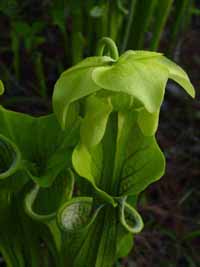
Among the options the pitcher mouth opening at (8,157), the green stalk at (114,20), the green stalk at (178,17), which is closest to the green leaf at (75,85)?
the pitcher mouth opening at (8,157)

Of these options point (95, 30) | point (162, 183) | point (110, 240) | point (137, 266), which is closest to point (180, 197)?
point (162, 183)

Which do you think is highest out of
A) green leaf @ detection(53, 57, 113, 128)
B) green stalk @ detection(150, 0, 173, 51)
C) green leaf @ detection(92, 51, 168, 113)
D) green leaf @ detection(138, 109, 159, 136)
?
green leaf @ detection(92, 51, 168, 113)

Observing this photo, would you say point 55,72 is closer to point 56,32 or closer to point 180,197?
point 56,32

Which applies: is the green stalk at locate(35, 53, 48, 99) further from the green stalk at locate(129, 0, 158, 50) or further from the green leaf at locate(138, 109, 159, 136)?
the green leaf at locate(138, 109, 159, 136)

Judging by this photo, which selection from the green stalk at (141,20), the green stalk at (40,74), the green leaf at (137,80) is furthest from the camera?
the green stalk at (40,74)

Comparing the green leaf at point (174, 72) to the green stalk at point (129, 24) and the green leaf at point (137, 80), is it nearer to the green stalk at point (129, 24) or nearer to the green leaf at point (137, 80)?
the green leaf at point (137, 80)

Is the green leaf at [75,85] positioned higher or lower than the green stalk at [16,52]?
higher

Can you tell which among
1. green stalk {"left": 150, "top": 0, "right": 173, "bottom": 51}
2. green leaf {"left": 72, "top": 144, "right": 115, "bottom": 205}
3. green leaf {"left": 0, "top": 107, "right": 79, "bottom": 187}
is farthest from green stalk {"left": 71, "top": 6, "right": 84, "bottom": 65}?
green leaf {"left": 72, "top": 144, "right": 115, "bottom": 205}
